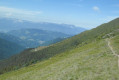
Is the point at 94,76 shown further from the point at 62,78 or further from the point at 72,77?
the point at 62,78

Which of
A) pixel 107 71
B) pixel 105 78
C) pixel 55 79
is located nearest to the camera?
pixel 105 78

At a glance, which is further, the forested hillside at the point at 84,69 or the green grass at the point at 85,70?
the forested hillside at the point at 84,69

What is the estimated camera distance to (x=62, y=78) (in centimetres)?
2758

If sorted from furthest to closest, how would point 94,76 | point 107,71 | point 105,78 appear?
1. point 107,71
2. point 94,76
3. point 105,78

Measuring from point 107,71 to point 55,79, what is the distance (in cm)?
934

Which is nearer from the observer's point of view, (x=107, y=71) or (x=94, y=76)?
(x=94, y=76)

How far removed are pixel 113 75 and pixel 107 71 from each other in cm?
242

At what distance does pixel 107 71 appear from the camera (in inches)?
1033

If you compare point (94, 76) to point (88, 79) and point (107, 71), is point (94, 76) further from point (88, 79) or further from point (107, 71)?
point (107, 71)

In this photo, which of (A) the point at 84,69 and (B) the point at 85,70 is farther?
(A) the point at 84,69

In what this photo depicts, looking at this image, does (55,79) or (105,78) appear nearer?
(105,78)

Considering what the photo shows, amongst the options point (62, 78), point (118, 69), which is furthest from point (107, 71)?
point (62, 78)

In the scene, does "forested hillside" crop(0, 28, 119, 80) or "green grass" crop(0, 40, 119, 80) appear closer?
"green grass" crop(0, 40, 119, 80)

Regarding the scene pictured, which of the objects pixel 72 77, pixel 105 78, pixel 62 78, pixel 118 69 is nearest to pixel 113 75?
pixel 105 78
